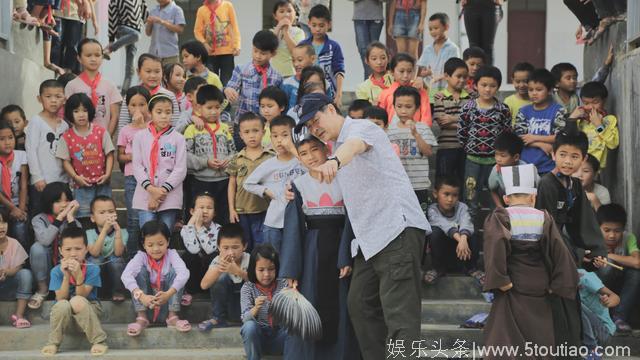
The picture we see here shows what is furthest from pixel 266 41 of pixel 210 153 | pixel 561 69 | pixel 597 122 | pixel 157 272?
pixel 597 122

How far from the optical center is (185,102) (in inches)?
409

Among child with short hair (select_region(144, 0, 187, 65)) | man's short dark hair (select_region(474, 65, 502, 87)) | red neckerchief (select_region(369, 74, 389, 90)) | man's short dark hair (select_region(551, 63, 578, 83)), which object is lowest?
red neckerchief (select_region(369, 74, 389, 90))

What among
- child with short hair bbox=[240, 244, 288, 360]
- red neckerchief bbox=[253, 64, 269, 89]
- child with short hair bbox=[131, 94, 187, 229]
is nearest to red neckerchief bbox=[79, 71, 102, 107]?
child with short hair bbox=[131, 94, 187, 229]

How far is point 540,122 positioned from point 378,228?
11.1 feet

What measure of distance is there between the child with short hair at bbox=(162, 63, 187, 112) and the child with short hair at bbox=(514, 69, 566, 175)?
9.95ft

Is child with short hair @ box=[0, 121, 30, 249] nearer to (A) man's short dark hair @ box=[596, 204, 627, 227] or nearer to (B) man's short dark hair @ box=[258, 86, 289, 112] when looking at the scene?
(B) man's short dark hair @ box=[258, 86, 289, 112]

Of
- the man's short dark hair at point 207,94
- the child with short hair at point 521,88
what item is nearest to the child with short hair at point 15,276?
the man's short dark hair at point 207,94

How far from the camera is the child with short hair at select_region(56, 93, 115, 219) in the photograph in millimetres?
9383

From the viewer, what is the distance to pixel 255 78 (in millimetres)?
10438

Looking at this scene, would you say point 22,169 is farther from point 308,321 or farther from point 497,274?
Answer: point 497,274

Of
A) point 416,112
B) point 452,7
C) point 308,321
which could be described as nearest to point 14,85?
point 416,112

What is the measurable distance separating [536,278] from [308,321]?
1.52 meters

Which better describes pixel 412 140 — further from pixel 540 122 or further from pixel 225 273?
pixel 225 273

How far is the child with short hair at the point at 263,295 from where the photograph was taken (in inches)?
317
